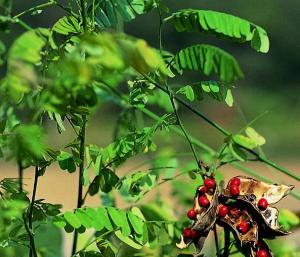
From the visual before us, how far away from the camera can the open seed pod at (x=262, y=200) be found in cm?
124

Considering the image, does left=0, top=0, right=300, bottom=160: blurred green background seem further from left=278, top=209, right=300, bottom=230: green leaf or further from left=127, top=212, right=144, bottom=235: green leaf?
left=127, top=212, right=144, bottom=235: green leaf

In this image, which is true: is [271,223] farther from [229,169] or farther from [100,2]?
[229,169]

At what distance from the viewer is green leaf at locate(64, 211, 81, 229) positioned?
49.7 inches

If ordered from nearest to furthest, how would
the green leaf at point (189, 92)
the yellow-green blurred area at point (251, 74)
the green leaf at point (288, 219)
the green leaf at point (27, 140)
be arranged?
the green leaf at point (27, 140) < the green leaf at point (189, 92) < the green leaf at point (288, 219) < the yellow-green blurred area at point (251, 74)

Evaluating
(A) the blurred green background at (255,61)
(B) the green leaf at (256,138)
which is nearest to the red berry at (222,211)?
(B) the green leaf at (256,138)

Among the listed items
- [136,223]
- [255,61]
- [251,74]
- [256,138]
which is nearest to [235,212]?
[136,223]

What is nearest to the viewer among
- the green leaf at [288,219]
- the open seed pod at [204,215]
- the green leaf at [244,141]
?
the open seed pod at [204,215]

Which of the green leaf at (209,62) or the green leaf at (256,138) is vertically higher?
the green leaf at (209,62)

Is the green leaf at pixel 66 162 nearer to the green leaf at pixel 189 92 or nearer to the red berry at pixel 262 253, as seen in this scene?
the green leaf at pixel 189 92

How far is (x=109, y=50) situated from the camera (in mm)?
903

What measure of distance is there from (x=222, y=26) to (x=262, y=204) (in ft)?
0.78

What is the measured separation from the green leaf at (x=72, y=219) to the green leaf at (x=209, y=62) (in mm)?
241

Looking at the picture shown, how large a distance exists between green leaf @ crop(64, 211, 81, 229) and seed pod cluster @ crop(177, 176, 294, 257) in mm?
139

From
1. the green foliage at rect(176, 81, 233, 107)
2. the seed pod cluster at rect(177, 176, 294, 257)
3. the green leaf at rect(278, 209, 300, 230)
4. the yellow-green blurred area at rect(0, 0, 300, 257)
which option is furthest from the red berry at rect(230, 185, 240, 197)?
the yellow-green blurred area at rect(0, 0, 300, 257)
